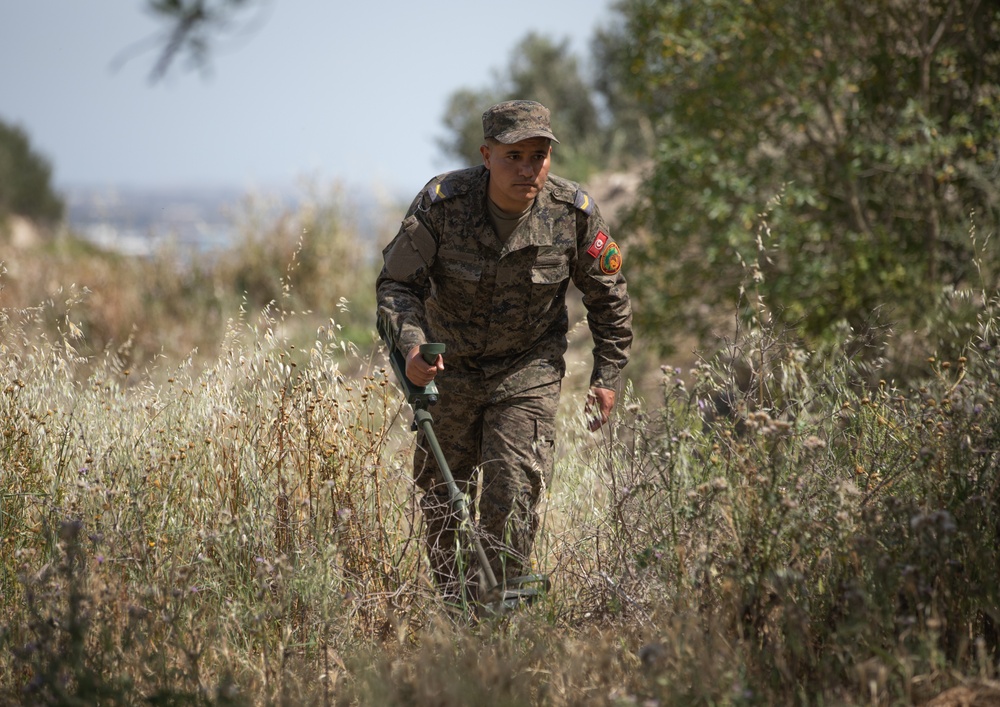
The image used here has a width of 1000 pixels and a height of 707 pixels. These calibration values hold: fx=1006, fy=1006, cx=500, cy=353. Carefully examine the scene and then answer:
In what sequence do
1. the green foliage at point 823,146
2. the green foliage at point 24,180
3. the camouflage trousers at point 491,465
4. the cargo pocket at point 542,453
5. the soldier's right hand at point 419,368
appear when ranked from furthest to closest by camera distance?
the green foliage at point 24,180 → the green foliage at point 823,146 → the cargo pocket at point 542,453 → the camouflage trousers at point 491,465 → the soldier's right hand at point 419,368

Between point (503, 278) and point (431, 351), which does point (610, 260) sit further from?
point (431, 351)

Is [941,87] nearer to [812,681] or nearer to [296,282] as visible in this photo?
[812,681]

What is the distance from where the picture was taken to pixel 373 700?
2.38 m

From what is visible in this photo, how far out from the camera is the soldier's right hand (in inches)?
129

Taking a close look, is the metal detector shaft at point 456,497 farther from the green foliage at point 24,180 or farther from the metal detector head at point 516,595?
the green foliage at point 24,180

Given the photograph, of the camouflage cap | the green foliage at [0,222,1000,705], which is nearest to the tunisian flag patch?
the camouflage cap

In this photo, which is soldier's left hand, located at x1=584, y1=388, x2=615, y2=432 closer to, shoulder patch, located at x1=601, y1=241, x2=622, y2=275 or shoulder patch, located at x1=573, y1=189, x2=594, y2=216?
shoulder patch, located at x1=601, y1=241, x2=622, y2=275

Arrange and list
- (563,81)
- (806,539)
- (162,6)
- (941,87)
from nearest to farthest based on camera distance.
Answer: (806,539)
(162,6)
(941,87)
(563,81)

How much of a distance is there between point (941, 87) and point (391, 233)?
741 cm

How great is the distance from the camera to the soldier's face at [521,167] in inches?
138

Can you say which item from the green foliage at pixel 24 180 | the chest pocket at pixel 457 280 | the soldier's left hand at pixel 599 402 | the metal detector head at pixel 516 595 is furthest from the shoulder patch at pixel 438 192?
the green foliage at pixel 24 180

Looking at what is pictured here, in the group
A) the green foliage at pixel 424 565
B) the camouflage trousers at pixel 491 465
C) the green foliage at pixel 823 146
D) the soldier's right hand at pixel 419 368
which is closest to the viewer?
the green foliage at pixel 424 565

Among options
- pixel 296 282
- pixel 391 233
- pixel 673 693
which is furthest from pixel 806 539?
pixel 391 233

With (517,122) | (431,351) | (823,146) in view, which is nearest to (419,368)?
(431,351)
